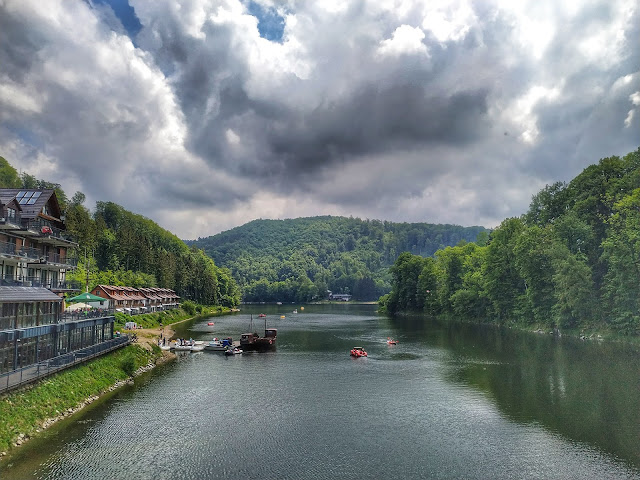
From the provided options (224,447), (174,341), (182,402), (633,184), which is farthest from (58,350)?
(633,184)

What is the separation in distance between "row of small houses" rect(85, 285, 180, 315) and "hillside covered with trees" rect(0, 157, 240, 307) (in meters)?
5.97

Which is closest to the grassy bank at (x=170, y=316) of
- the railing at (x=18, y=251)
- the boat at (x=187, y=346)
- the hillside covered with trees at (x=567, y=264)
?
the boat at (x=187, y=346)

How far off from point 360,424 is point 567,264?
59584 millimetres

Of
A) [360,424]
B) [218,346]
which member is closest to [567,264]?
[218,346]

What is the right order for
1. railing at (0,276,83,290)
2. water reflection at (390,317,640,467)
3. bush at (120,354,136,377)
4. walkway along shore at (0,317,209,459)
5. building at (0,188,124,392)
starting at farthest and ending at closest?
bush at (120,354,136,377) → railing at (0,276,83,290) → building at (0,188,124,392) → water reflection at (390,317,640,467) → walkway along shore at (0,317,209,459)

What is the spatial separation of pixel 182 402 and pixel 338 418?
13.5 meters

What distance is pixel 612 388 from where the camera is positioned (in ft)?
135

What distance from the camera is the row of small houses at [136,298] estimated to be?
93062mm

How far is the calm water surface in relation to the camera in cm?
2511

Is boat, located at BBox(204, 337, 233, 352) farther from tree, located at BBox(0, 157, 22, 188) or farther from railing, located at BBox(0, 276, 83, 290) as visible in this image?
tree, located at BBox(0, 157, 22, 188)

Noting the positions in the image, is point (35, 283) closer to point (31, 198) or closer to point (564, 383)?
point (31, 198)

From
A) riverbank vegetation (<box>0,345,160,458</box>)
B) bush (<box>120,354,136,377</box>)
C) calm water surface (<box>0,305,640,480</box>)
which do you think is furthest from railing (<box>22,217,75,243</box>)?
calm water surface (<box>0,305,640,480</box>)

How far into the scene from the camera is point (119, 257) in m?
134

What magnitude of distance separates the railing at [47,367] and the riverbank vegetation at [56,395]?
1.62ft
